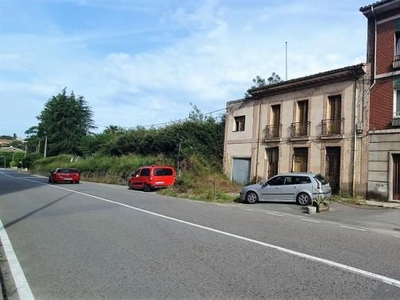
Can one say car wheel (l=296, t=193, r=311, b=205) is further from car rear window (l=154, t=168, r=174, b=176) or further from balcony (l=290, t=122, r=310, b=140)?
car rear window (l=154, t=168, r=174, b=176)

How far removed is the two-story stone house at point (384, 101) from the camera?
1972 cm

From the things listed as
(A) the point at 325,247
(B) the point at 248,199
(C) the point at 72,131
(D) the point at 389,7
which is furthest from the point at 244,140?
(C) the point at 72,131

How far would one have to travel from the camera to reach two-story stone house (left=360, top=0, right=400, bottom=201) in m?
19.7

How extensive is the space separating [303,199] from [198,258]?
38.1ft

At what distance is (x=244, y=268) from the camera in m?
6.62

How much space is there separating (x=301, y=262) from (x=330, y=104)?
17.6 m

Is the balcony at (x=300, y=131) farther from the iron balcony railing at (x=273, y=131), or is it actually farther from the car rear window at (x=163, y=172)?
the car rear window at (x=163, y=172)

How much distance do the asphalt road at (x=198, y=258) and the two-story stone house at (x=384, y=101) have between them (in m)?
7.34

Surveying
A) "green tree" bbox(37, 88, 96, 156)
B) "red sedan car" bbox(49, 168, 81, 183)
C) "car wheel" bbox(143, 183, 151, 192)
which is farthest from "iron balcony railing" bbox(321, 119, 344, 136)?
"green tree" bbox(37, 88, 96, 156)

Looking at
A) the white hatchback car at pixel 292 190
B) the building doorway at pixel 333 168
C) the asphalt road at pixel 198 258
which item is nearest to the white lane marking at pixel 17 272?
the asphalt road at pixel 198 258

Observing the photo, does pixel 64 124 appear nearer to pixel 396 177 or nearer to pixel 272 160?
pixel 272 160

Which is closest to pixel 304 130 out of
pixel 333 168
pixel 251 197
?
pixel 333 168

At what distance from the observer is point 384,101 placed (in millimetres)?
20297

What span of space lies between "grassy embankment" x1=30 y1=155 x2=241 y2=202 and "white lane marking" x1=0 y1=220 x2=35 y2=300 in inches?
525
